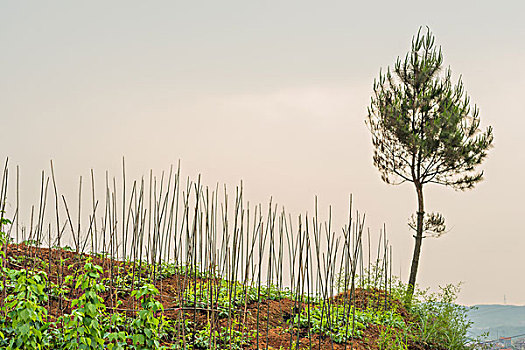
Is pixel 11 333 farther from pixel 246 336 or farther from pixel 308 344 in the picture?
pixel 308 344

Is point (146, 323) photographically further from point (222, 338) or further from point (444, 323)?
point (444, 323)

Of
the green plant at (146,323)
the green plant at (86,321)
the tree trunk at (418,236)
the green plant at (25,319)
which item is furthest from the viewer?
the tree trunk at (418,236)

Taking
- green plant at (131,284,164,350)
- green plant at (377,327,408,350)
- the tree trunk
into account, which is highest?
the tree trunk

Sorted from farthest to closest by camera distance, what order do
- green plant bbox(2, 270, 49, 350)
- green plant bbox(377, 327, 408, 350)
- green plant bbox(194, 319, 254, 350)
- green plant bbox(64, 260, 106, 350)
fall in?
green plant bbox(377, 327, 408, 350)
green plant bbox(194, 319, 254, 350)
green plant bbox(64, 260, 106, 350)
green plant bbox(2, 270, 49, 350)

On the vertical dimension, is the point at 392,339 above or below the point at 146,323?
below

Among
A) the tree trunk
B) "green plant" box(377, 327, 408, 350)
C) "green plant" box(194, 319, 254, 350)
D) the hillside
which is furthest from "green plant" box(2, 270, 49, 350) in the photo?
the tree trunk

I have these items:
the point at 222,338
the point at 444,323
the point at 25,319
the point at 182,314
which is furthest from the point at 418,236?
the point at 25,319

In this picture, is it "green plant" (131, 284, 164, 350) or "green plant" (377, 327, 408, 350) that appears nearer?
"green plant" (131, 284, 164, 350)

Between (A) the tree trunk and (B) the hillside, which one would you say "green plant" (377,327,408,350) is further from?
(A) the tree trunk

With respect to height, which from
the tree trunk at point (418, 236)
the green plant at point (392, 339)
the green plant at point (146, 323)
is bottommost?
the green plant at point (392, 339)

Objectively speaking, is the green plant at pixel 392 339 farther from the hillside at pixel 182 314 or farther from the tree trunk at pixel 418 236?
the tree trunk at pixel 418 236

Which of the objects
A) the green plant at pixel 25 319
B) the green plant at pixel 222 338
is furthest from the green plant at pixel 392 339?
the green plant at pixel 25 319

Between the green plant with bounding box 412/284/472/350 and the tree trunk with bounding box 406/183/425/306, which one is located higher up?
the tree trunk with bounding box 406/183/425/306

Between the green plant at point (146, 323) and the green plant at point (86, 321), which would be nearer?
the green plant at point (86, 321)
